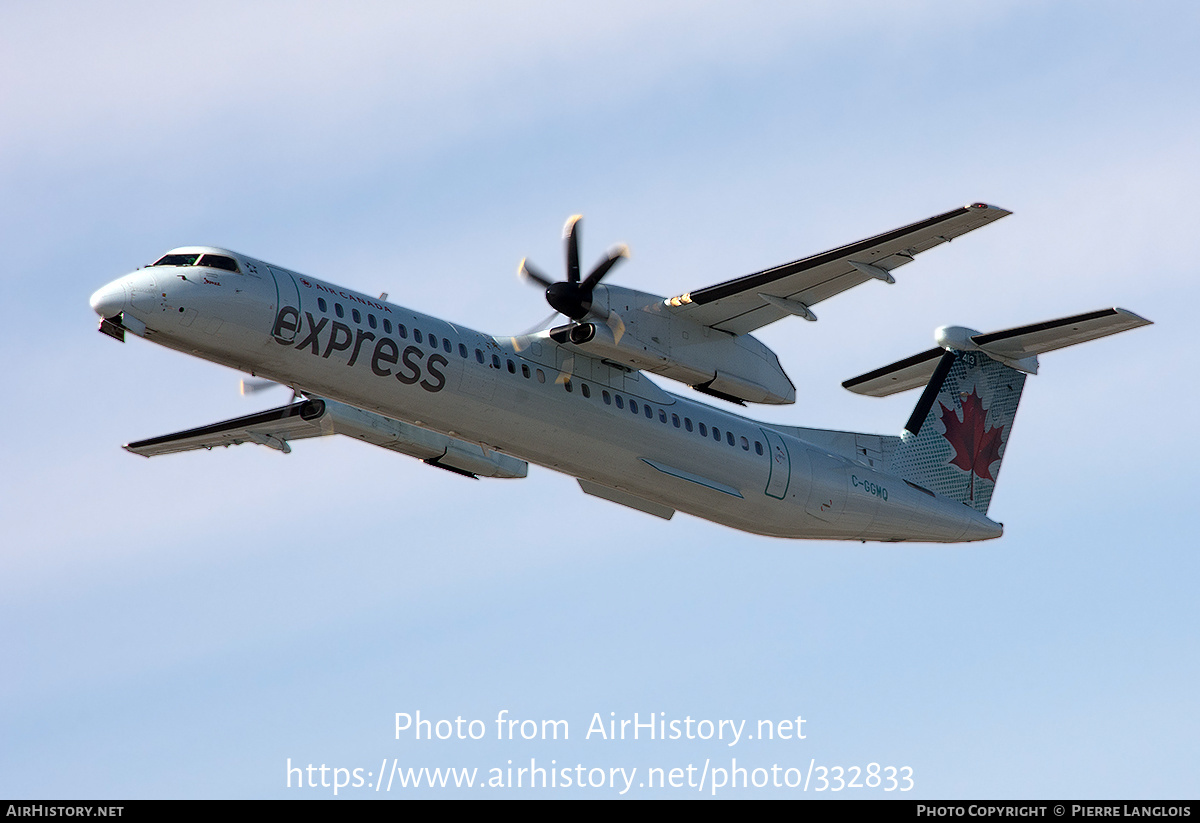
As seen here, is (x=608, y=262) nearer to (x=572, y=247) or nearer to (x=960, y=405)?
(x=572, y=247)

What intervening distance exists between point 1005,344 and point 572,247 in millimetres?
8669

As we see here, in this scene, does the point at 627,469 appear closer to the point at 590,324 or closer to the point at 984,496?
the point at 590,324

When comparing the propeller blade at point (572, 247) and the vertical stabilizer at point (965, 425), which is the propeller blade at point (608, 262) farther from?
the vertical stabilizer at point (965, 425)

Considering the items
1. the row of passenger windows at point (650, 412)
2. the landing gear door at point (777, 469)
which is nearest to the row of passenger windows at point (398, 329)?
the row of passenger windows at point (650, 412)

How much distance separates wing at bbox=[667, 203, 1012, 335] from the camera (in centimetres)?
1967

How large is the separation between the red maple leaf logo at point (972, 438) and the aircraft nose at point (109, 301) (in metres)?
15.0

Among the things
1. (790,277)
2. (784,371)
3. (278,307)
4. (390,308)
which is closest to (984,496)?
(784,371)

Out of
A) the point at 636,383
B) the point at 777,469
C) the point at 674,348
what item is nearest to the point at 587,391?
the point at 636,383

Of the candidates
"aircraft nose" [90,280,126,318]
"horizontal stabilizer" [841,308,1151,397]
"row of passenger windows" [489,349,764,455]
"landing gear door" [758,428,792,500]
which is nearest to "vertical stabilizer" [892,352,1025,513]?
"horizontal stabilizer" [841,308,1151,397]

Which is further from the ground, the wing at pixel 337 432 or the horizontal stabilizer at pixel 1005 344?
the horizontal stabilizer at pixel 1005 344

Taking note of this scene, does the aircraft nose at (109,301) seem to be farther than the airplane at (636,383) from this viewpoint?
No

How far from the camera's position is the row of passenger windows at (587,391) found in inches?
801

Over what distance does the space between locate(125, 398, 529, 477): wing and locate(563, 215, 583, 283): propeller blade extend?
3395mm

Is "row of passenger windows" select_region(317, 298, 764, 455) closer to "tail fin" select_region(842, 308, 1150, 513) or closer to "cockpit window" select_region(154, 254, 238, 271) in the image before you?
"cockpit window" select_region(154, 254, 238, 271)
